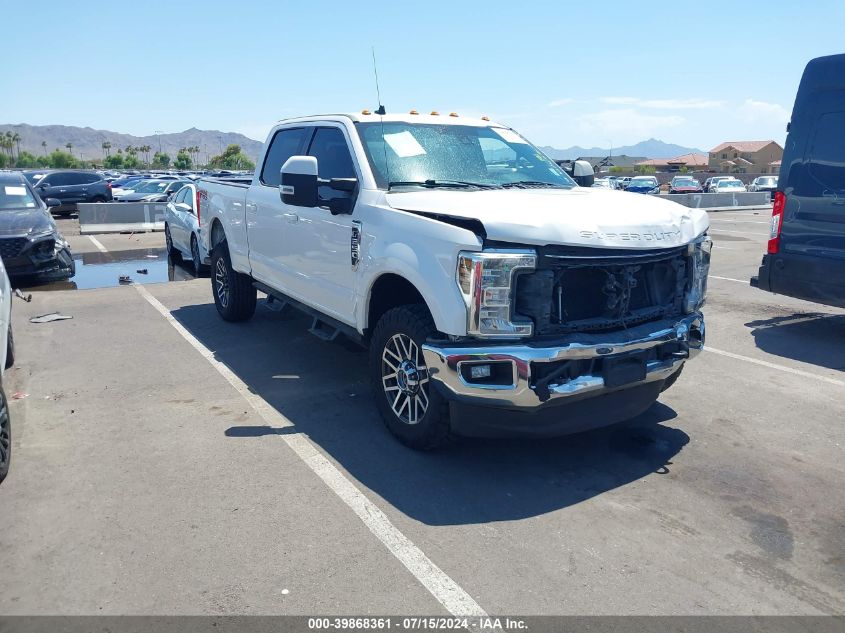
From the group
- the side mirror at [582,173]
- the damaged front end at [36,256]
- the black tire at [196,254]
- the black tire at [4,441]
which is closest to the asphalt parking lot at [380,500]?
the black tire at [4,441]

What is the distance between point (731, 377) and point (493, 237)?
3.54 metres

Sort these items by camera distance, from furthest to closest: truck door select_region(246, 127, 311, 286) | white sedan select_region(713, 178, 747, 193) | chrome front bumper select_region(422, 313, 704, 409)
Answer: white sedan select_region(713, 178, 747, 193)
truck door select_region(246, 127, 311, 286)
chrome front bumper select_region(422, 313, 704, 409)

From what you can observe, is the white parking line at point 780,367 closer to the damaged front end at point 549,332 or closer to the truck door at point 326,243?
the damaged front end at point 549,332

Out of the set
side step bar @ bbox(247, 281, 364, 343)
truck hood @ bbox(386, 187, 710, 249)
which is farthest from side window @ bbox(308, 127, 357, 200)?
side step bar @ bbox(247, 281, 364, 343)

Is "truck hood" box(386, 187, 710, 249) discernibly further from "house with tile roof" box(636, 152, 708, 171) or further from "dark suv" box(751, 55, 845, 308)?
"house with tile roof" box(636, 152, 708, 171)

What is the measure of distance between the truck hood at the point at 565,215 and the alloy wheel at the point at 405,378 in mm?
886

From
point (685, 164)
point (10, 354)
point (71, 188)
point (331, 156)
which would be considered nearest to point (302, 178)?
point (331, 156)

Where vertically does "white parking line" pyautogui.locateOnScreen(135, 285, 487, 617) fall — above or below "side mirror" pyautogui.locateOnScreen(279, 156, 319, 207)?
below

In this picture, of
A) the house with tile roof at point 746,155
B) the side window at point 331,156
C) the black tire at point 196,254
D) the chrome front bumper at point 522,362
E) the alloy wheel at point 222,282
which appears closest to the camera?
the chrome front bumper at point 522,362

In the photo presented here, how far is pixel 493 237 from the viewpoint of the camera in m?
4.00

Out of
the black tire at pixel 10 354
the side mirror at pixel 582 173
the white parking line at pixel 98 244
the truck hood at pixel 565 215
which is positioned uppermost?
the side mirror at pixel 582 173

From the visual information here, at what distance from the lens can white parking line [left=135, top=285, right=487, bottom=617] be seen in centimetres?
318

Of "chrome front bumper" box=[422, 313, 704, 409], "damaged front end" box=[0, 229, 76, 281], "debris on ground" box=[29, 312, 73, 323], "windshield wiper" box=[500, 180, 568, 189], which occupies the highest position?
"windshield wiper" box=[500, 180, 568, 189]

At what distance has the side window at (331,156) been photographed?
17.9 ft
